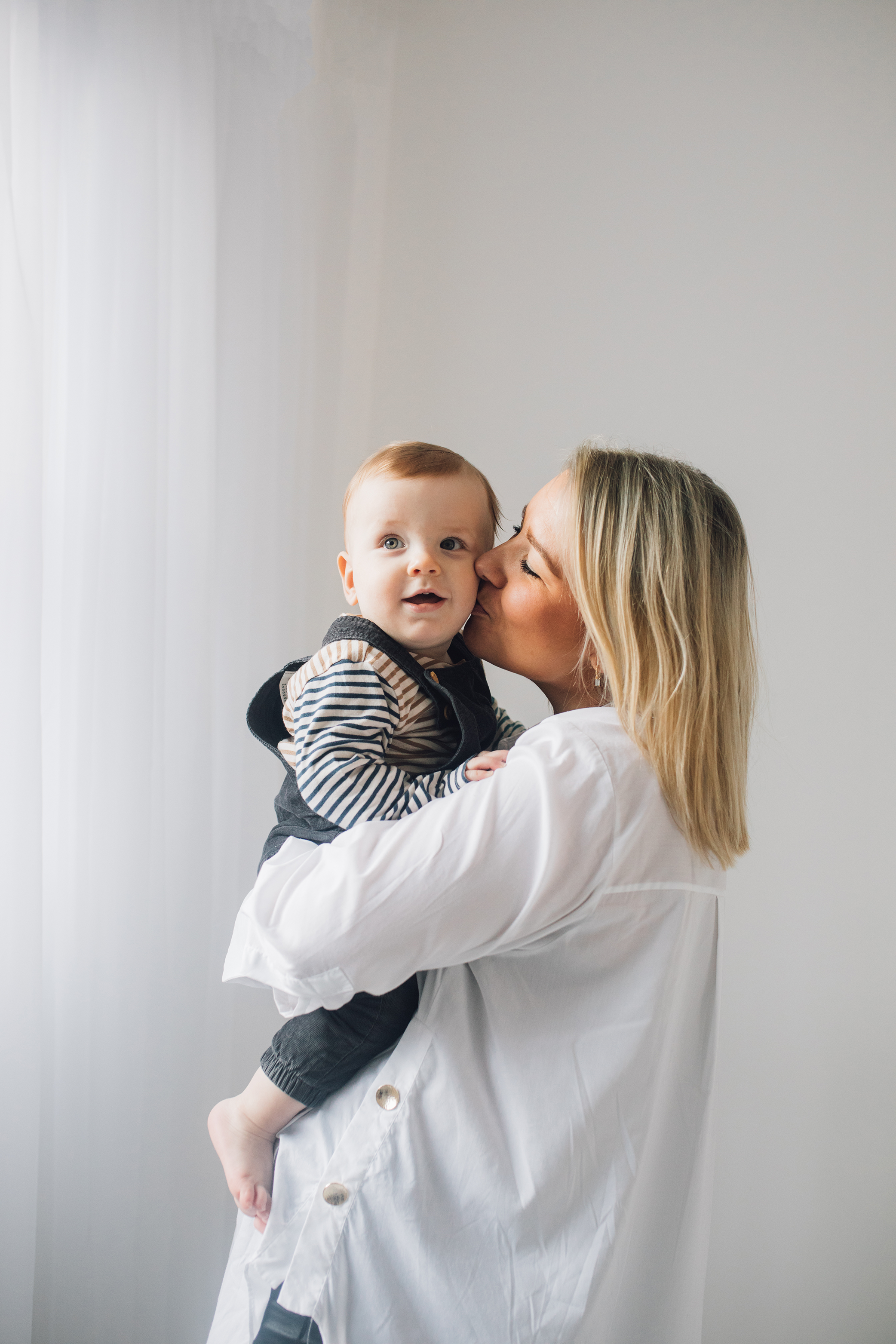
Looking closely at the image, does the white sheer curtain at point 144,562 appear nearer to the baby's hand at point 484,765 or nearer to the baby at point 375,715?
the baby at point 375,715

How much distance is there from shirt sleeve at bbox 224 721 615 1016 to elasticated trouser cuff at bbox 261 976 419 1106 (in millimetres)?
A: 96

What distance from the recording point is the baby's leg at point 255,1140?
1.06 metres

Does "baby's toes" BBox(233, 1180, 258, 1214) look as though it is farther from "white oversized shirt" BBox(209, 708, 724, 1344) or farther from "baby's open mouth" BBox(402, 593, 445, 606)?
"baby's open mouth" BBox(402, 593, 445, 606)

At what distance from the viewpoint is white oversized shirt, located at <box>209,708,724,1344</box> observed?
90cm

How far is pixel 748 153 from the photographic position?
191cm

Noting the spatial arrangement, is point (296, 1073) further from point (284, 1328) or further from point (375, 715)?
point (375, 715)

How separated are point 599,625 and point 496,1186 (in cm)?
63

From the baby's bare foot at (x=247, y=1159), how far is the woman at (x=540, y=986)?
0.11 feet

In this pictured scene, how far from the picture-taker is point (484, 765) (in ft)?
3.40

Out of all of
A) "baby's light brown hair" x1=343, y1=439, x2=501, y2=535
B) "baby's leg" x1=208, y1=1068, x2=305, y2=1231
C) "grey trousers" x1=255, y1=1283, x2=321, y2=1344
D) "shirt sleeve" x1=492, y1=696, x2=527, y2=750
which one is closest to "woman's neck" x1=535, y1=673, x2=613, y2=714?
"shirt sleeve" x1=492, y1=696, x2=527, y2=750

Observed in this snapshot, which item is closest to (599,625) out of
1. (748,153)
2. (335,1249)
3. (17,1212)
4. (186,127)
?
(335,1249)

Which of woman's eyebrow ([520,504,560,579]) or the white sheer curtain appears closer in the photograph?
woman's eyebrow ([520,504,560,579])

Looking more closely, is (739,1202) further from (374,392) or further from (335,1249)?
(374,392)

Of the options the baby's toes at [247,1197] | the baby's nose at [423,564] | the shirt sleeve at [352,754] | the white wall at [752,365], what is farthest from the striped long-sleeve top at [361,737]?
the white wall at [752,365]
